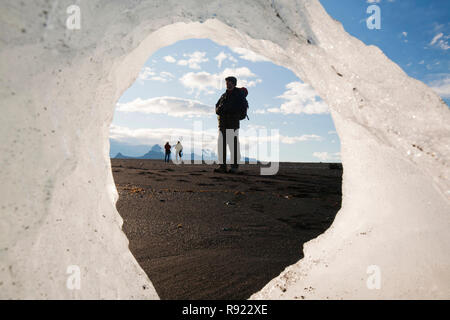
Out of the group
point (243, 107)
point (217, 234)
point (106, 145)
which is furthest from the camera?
point (243, 107)

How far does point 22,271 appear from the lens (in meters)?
1.19

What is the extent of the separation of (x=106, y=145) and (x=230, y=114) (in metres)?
6.37

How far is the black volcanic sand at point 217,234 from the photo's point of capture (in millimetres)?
2283

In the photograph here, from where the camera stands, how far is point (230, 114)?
26.8ft

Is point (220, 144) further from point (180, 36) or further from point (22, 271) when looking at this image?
point (22, 271)

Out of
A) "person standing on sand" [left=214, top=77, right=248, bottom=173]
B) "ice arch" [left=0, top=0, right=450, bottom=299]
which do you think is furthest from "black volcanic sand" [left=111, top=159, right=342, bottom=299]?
"person standing on sand" [left=214, top=77, right=248, bottom=173]

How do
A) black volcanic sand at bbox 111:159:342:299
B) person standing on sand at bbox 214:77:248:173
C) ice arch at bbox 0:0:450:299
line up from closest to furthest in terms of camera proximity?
ice arch at bbox 0:0:450:299 < black volcanic sand at bbox 111:159:342:299 < person standing on sand at bbox 214:77:248:173

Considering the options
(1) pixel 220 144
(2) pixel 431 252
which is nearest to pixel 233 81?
(1) pixel 220 144

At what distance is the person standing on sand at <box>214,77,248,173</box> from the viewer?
798 centimetres

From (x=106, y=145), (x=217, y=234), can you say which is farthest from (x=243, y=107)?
(x=106, y=145)

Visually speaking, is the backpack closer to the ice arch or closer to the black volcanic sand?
the black volcanic sand

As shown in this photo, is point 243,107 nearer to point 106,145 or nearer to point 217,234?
point 217,234

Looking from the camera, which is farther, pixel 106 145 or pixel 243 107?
pixel 243 107

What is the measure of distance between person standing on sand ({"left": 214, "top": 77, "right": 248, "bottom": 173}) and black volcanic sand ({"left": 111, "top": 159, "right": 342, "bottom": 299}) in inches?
115
